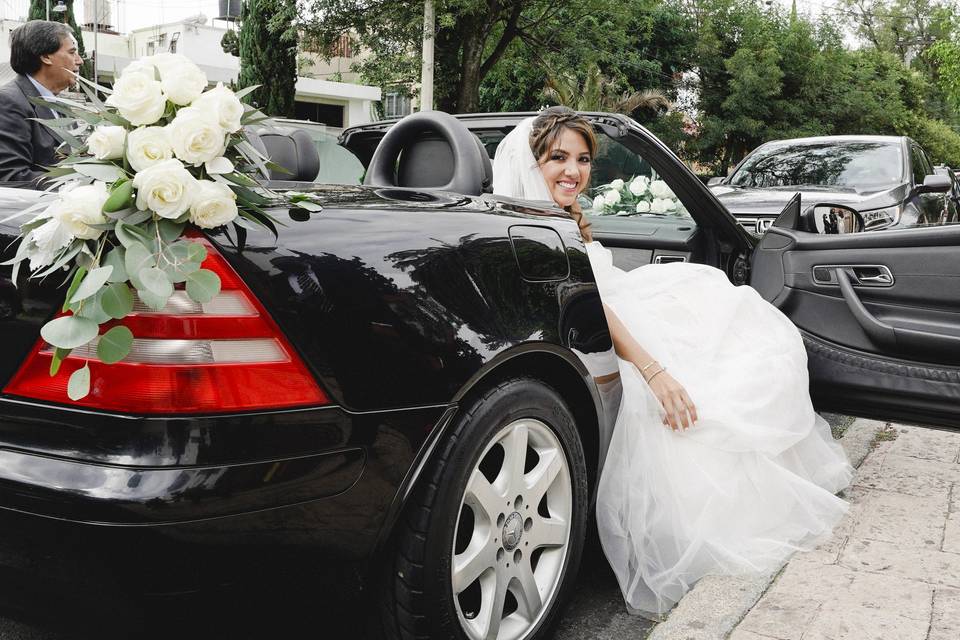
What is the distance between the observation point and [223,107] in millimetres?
1756

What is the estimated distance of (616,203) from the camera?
405 cm

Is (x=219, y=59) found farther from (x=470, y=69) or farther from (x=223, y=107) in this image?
(x=223, y=107)

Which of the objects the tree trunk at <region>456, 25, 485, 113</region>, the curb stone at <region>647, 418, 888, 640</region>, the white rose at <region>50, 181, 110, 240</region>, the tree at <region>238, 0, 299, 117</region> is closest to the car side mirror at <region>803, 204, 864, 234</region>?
the curb stone at <region>647, 418, 888, 640</region>

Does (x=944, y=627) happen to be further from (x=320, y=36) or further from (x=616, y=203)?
(x=320, y=36)

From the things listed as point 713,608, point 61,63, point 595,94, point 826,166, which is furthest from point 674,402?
point 595,94

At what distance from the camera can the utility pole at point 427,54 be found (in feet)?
52.7

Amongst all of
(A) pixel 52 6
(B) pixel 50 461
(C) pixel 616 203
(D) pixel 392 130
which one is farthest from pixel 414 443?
(A) pixel 52 6

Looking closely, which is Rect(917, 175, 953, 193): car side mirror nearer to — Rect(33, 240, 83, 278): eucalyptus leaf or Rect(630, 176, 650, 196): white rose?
Rect(630, 176, 650, 196): white rose

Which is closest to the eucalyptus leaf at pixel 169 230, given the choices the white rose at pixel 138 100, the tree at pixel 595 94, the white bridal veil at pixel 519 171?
the white rose at pixel 138 100

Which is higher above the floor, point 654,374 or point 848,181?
point 848,181

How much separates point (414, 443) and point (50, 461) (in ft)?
2.19

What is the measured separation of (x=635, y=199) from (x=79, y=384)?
2922mm

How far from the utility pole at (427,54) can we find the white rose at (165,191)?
48.8 ft

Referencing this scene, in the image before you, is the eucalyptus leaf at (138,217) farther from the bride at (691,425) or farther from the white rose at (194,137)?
the bride at (691,425)
